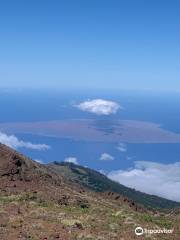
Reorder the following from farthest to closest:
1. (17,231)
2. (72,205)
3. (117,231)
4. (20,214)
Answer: (72,205) < (20,214) < (117,231) < (17,231)

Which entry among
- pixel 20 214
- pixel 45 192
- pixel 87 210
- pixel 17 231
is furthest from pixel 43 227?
pixel 45 192

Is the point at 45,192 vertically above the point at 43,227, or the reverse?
the point at 45,192

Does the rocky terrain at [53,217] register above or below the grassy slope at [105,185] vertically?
below

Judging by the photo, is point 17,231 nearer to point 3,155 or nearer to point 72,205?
point 72,205

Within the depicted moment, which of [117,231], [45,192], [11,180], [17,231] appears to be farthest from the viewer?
[11,180]

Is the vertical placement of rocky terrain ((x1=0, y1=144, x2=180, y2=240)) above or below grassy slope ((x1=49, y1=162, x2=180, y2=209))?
below

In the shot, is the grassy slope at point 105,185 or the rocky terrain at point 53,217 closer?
the rocky terrain at point 53,217

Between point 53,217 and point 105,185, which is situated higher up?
point 105,185

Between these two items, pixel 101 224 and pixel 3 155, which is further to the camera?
pixel 3 155

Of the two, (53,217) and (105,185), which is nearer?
(53,217)

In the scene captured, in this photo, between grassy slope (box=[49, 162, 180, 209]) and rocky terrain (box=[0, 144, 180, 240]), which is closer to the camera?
rocky terrain (box=[0, 144, 180, 240])

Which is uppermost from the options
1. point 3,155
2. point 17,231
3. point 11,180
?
point 3,155
